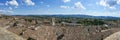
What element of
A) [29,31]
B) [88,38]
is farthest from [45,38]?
[88,38]

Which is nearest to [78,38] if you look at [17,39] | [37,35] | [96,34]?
[96,34]

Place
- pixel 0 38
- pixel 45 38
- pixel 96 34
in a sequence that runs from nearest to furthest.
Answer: pixel 0 38, pixel 96 34, pixel 45 38

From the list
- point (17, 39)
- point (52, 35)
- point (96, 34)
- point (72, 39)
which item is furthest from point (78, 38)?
point (17, 39)

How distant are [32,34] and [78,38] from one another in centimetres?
695

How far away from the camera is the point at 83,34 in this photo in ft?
84.2

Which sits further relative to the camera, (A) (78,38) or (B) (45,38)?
(B) (45,38)

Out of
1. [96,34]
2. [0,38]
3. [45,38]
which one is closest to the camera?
[0,38]

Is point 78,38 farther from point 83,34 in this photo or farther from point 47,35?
point 47,35

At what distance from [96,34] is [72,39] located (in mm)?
2970

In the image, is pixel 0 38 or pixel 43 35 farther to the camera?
pixel 43 35

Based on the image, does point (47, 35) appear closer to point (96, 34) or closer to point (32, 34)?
point (32, 34)

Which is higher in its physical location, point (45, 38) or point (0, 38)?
point (0, 38)

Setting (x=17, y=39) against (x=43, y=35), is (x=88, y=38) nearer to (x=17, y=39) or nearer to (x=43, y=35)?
(x=43, y=35)

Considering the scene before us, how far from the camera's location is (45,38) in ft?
90.6
